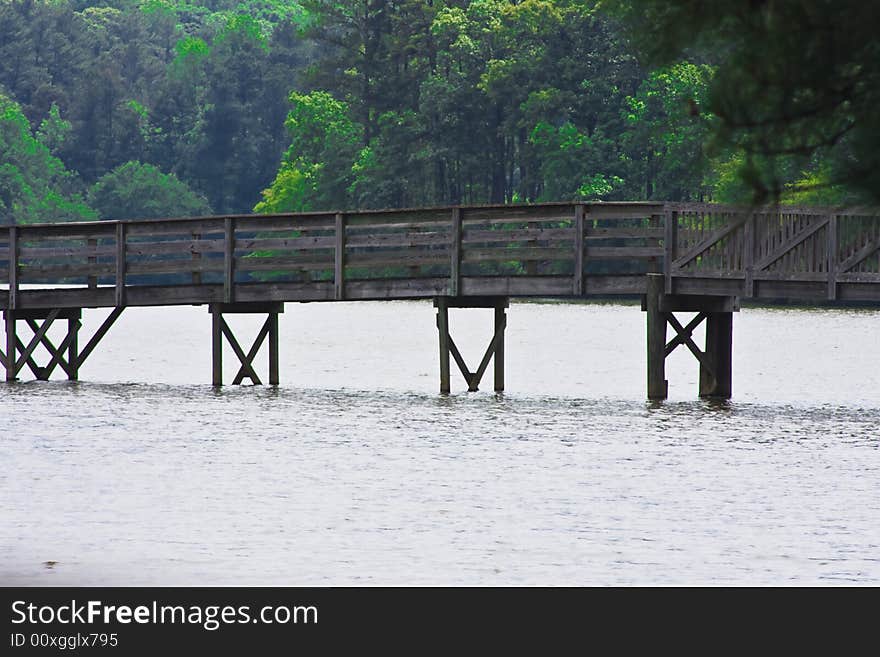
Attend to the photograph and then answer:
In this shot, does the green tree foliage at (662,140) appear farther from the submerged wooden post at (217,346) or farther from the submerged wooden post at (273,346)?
the submerged wooden post at (217,346)

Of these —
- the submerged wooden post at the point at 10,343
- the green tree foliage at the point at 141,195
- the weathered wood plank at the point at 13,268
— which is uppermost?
the green tree foliage at the point at 141,195

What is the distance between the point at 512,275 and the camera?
94.3 ft

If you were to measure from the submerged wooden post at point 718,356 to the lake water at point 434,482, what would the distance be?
362mm

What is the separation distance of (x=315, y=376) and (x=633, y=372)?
652 cm

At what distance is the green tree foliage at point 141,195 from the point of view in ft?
438

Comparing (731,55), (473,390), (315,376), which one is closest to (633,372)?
(315,376)

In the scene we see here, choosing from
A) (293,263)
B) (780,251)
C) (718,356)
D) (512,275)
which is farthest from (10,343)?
(780,251)

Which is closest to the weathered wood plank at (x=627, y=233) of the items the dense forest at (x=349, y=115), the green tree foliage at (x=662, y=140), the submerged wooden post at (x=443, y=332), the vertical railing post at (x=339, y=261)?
the submerged wooden post at (x=443, y=332)

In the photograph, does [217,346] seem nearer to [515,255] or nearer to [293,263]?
[293,263]

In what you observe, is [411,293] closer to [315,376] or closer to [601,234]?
[601,234]

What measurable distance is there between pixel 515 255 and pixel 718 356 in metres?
3.30

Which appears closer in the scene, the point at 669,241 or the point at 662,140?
the point at 669,241

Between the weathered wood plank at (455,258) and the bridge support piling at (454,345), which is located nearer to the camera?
the weathered wood plank at (455,258)
